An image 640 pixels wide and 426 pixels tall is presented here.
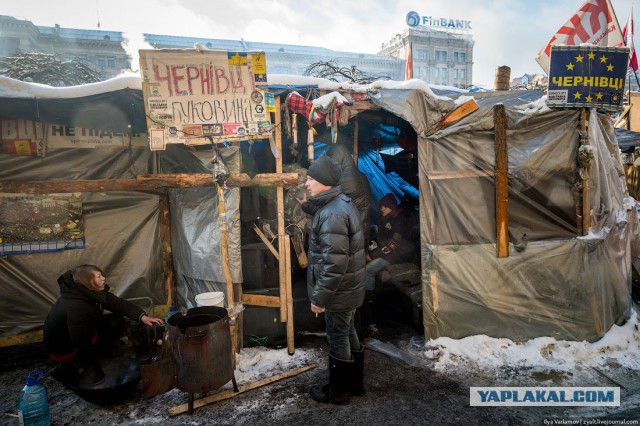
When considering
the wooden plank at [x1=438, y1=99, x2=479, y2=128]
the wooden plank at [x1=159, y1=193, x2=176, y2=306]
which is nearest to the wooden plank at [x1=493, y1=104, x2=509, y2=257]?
the wooden plank at [x1=438, y1=99, x2=479, y2=128]

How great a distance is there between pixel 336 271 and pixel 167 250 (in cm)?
375

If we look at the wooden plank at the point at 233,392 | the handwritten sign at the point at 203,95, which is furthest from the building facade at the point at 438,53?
the wooden plank at the point at 233,392

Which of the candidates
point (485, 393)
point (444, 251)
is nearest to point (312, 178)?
point (444, 251)

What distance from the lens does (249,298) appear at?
16.4 feet

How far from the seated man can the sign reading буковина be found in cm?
313

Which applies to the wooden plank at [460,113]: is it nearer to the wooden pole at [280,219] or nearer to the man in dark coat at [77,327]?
the wooden pole at [280,219]

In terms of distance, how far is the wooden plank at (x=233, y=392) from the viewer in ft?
12.3

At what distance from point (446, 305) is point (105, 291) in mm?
4659

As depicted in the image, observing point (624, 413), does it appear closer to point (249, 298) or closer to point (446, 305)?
point (446, 305)

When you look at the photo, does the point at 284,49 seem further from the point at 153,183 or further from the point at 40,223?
the point at 153,183

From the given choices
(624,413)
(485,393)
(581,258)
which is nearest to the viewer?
(624,413)

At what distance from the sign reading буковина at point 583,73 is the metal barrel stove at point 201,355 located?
5.29 meters

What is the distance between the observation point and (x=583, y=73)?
466 cm

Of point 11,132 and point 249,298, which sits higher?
point 11,132
